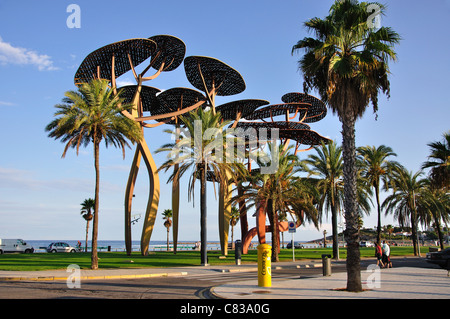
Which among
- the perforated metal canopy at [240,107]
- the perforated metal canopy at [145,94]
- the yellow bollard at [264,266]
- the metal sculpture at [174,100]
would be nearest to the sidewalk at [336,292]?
the yellow bollard at [264,266]

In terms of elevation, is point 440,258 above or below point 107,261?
above

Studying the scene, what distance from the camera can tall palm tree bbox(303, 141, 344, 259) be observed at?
118 feet

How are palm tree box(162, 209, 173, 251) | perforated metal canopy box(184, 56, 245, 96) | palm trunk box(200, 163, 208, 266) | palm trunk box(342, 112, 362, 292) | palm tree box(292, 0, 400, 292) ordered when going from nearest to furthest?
palm trunk box(342, 112, 362, 292) < palm tree box(292, 0, 400, 292) < palm trunk box(200, 163, 208, 266) < perforated metal canopy box(184, 56, 245, 96) < palm tree box(162, 209, 173, 251)

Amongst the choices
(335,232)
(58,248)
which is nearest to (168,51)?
(335,232)

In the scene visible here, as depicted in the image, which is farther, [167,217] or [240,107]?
[167,217]

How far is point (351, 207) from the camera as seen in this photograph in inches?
504

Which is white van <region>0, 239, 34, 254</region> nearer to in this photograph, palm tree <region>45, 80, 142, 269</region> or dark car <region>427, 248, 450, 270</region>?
palm tree <region>45, 80, 142, 269</region>

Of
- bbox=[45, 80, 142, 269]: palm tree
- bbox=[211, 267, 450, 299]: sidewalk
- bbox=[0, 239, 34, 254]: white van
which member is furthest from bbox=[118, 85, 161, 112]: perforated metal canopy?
bbox=[211, 267, 450, 299]: sidewalk

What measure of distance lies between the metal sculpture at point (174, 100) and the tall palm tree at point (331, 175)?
5923 millimetres

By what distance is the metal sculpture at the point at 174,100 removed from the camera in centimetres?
3750

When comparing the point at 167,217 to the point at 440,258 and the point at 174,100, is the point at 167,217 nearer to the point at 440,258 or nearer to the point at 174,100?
the point at 174,100

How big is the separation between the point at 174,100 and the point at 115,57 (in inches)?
410

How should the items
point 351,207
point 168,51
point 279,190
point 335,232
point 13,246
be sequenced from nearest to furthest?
Answer: point 351,207 < point 279,190 < point 335,232 < point 168,51 < point 13,246
